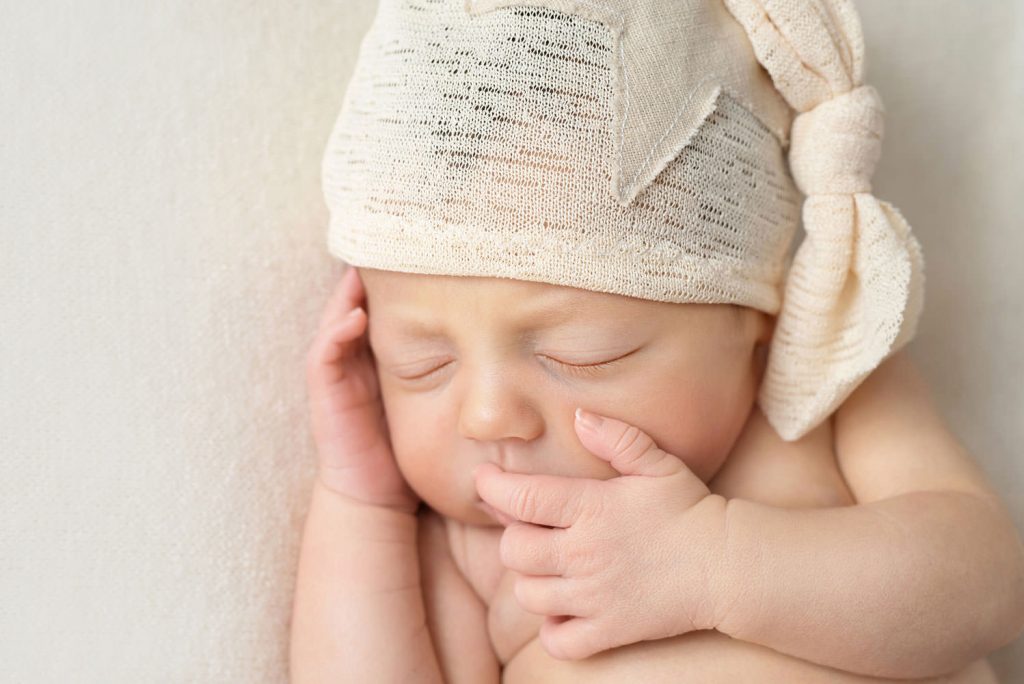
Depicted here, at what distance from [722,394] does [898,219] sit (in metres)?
0.32

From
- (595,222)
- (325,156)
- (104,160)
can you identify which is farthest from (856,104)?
(104,160)

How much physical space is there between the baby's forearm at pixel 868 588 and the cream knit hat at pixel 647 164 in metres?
0.18

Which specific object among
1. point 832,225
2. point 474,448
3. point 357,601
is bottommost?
point 357,601

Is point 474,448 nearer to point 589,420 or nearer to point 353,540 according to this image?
point 589,420

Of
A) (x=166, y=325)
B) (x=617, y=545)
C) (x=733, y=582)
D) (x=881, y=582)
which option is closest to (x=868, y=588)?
(x=881, y=582)

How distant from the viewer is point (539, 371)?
122cm

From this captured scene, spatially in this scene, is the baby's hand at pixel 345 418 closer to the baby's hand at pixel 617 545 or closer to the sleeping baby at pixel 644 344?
the sleeping baby at pixel 644 344

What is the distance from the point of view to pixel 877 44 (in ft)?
5.68

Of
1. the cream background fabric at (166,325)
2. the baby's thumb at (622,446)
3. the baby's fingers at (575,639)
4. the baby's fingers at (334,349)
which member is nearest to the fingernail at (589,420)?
the baby's thumb at (622,446)

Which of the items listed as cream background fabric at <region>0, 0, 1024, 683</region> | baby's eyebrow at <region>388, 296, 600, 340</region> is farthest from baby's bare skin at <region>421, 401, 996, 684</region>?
baby's eyebrow at <region>388, 296, 600, 340</region>

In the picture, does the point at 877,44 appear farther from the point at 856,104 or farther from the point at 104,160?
the point at 104,160

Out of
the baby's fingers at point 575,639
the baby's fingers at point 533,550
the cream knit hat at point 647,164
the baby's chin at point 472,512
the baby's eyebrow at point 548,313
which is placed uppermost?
the cream knit hat at point 647,164

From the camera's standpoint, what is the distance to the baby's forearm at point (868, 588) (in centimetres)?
118

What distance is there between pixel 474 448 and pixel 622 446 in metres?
0.19
